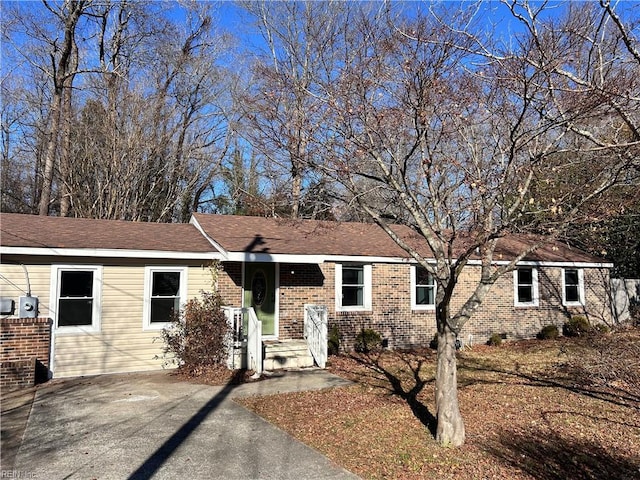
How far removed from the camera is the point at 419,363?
38.4 ft

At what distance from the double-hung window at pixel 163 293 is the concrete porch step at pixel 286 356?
7.36 ft

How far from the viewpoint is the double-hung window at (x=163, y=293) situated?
35.5 ft

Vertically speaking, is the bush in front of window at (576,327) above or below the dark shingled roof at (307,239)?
below

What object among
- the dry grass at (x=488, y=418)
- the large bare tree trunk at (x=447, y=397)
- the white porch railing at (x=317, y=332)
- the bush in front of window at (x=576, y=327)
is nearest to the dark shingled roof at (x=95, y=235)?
the white porch railing at (x=317, y=332)

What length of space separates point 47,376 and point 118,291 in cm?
205

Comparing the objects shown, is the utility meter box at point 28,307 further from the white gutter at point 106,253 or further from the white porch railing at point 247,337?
the white porch railing at point 247,337

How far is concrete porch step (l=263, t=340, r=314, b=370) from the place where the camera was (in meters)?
10.9

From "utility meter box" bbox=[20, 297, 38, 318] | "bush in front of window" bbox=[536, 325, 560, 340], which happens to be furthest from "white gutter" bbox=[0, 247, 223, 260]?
"bush in front of window" bbox=[536, 325, 560, 340]

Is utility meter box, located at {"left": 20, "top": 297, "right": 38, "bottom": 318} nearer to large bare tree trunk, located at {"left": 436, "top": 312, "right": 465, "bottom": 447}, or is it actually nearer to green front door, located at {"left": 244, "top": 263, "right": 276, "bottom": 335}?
green front door, located at {"left": 244, "top": 263, "right": 276, "bottom": 335}

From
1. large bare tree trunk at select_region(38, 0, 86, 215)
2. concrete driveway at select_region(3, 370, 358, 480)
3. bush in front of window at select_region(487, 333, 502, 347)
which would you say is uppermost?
large bare tree trunk at select_region(38, 0, 86, 215)

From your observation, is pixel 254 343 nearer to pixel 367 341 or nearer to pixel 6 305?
pixel 367 341

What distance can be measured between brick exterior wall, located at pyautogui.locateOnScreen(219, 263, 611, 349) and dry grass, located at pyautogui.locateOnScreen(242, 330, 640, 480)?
5.78 ft

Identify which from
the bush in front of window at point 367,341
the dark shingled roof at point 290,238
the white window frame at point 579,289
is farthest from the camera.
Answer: the white window frame at point 579,289

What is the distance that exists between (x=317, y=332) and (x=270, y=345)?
3.67 ft
